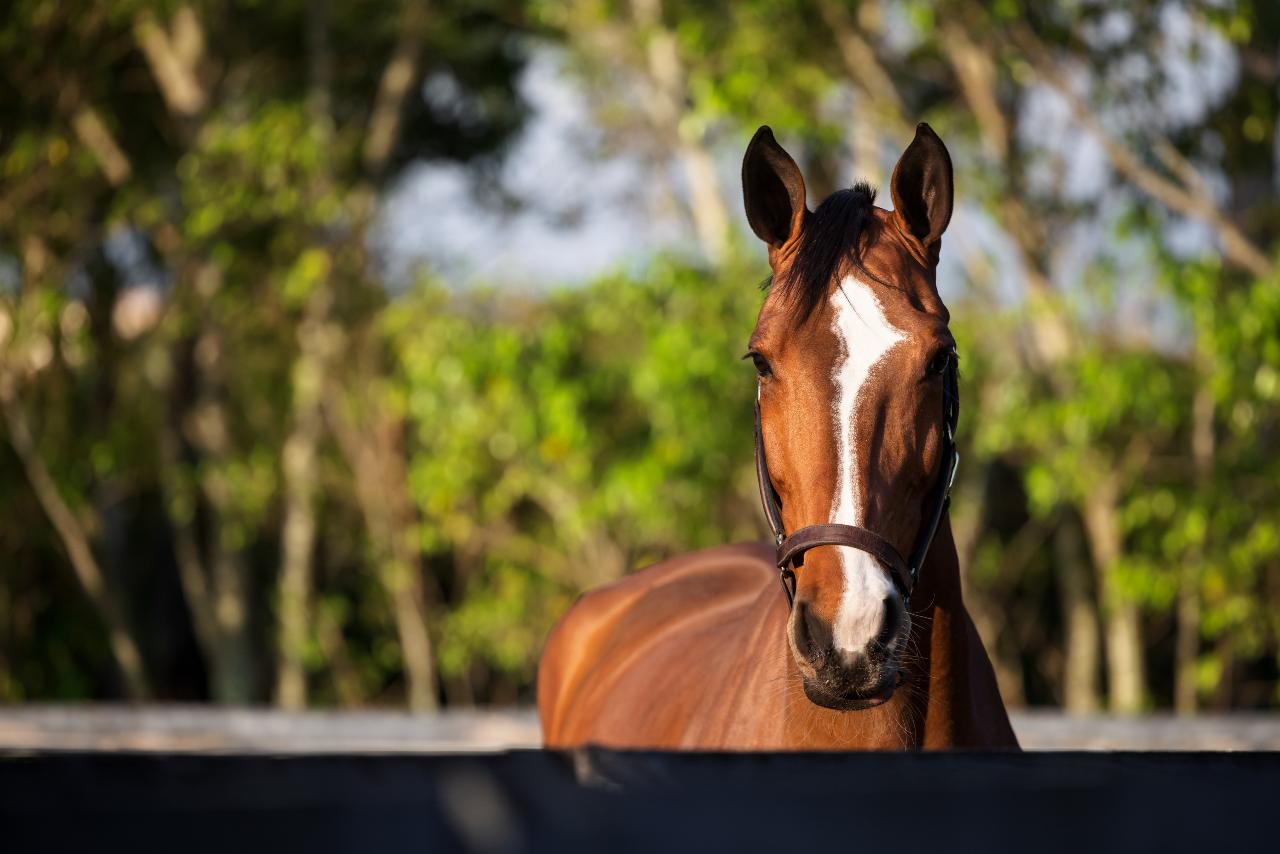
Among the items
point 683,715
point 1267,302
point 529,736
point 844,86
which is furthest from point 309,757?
point 844,86

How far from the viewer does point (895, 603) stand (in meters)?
2.17

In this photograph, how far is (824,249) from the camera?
2.51 m

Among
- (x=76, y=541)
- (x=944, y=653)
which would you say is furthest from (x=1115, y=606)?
(x=76, y=541)

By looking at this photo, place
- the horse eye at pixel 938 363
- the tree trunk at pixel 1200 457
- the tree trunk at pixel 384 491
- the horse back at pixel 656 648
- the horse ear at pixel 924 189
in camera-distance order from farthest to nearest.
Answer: the tree trunk at pixel 384 491
the tree trunk at pixel 1200 457
the horse back at pixel 656 648
the horse ear at pixel 924 189
the horse eye at pixel 938 363

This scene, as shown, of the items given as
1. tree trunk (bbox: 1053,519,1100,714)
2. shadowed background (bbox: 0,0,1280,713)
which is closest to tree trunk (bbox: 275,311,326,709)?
shadowed background (bbox: 0,0,1280,713)

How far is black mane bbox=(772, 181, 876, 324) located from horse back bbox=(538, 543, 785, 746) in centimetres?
61

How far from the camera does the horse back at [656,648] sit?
3342 mm

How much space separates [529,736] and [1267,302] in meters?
4.07

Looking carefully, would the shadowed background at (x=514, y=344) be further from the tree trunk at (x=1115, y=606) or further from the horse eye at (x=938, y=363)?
the horse eye at (x=938, y=363)

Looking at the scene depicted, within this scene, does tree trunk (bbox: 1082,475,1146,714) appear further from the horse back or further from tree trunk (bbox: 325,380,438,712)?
tree trunk (bbox: 325,380,438,712)

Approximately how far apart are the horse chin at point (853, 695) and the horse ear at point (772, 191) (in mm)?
887

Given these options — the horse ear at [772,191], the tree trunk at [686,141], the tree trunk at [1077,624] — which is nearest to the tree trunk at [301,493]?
the tree trunk at [686,141]

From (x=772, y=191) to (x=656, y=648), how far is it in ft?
5.48

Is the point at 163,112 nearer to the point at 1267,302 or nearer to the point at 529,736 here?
the point at 529,736
